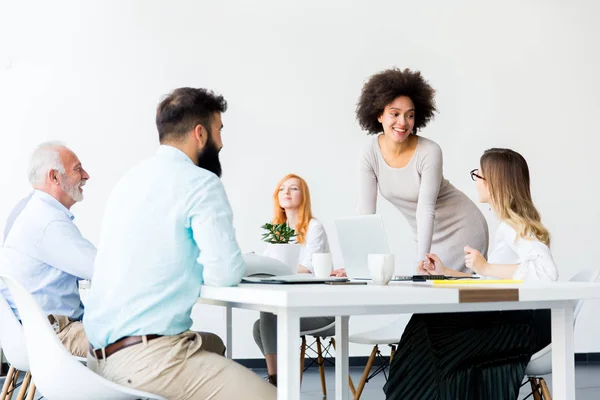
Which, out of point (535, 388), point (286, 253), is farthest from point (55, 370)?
point (535, 388)

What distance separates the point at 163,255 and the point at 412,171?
1765mm

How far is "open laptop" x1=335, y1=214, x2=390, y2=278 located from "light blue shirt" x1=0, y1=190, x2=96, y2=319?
2.79 feet

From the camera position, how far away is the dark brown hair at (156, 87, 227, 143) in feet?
7.01

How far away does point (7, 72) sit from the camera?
212 inches

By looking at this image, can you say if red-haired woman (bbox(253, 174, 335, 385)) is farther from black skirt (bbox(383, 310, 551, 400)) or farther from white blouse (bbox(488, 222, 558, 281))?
black skirt (bbox(383, 310, 551, 400))

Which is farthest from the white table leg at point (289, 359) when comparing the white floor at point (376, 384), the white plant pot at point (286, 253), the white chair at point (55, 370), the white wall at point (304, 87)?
the white wall at point (304, 87)

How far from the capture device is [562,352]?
1.97 metres

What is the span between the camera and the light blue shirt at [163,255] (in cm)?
188

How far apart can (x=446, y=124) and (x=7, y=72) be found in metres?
3.13

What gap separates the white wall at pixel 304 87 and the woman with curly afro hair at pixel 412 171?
6.67 ft

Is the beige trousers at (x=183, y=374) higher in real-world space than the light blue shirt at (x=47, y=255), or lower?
lower

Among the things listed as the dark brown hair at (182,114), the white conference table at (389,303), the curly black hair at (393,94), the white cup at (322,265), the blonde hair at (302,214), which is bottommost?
the white conference table at (389,303)

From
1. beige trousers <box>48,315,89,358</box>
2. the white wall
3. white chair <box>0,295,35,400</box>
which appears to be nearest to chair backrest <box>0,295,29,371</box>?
white chair <box>0,295,35,400</box>

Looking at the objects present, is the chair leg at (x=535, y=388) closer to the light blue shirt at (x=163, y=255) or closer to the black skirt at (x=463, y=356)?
the black skirt at (x=463, y=356)
